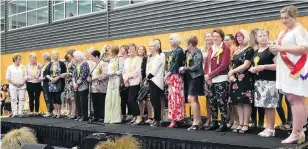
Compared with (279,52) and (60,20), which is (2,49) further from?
(279,52)

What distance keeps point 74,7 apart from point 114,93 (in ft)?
20.1

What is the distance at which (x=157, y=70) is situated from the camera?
501cm

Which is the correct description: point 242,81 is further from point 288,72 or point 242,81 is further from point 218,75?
point 288,72

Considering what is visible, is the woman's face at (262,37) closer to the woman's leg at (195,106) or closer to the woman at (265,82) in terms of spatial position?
the woman at (265,82)

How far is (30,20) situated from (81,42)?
136 inches

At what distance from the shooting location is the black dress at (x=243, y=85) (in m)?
4.06

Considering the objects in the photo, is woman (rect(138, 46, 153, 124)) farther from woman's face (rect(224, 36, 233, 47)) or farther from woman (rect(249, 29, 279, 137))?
woman (rect(249, 29, 279, 137))

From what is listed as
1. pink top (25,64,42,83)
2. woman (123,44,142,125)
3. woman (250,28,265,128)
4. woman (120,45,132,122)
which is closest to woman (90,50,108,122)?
woman (120,45,132,122)

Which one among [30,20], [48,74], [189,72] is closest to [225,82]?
[189,72]

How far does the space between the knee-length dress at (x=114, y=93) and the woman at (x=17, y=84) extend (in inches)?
99.6

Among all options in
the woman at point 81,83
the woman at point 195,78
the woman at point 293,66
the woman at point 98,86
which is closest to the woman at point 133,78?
the woman at point 98,86

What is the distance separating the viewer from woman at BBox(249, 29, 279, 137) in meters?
3.81

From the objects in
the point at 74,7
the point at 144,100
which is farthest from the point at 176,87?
the point at 74,7

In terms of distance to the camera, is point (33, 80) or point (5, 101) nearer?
point (33, 80)
